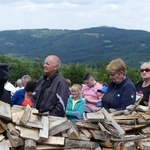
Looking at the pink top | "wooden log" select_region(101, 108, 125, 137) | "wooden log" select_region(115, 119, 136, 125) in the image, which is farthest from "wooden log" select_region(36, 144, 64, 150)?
the pink top

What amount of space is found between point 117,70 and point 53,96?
3.02ft

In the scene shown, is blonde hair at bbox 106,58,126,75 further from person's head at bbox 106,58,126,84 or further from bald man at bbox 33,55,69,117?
bald man at bbox 33,55,69,117

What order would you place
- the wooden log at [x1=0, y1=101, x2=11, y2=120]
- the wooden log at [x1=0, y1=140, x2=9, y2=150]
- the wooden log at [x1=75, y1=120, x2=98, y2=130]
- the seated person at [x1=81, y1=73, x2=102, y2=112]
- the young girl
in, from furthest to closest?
the seated person at [x1=81, y1=73, x2=102, y2=112] < the young girl < the wooden log at [x1=75, y1=120, x2=98, y2=130] < the wooden log at [x1=0, y1=101, x2=11, y2=120] < the wooden log at [x1=0, y1=140, x2=9, y2=150]

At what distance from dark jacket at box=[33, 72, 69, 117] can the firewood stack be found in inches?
25.7

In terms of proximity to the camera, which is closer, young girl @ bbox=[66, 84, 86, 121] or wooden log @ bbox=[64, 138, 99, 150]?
wooden log @ bbox=[64, 138, 99, 150]

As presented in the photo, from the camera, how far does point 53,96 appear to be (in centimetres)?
516

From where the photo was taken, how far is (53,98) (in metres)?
5.15

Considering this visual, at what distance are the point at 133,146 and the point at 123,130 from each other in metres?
0.25

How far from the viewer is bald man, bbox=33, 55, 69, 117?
16.5ft

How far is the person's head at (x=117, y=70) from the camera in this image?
517 cm

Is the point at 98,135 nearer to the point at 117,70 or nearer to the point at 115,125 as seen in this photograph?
the point at 115,125

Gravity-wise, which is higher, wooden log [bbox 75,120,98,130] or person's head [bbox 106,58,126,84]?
person's head [bbox 106,58,126,84]

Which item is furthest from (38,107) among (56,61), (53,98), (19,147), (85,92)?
(85,92)

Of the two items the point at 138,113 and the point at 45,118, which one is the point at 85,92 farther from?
the point at 45,118
